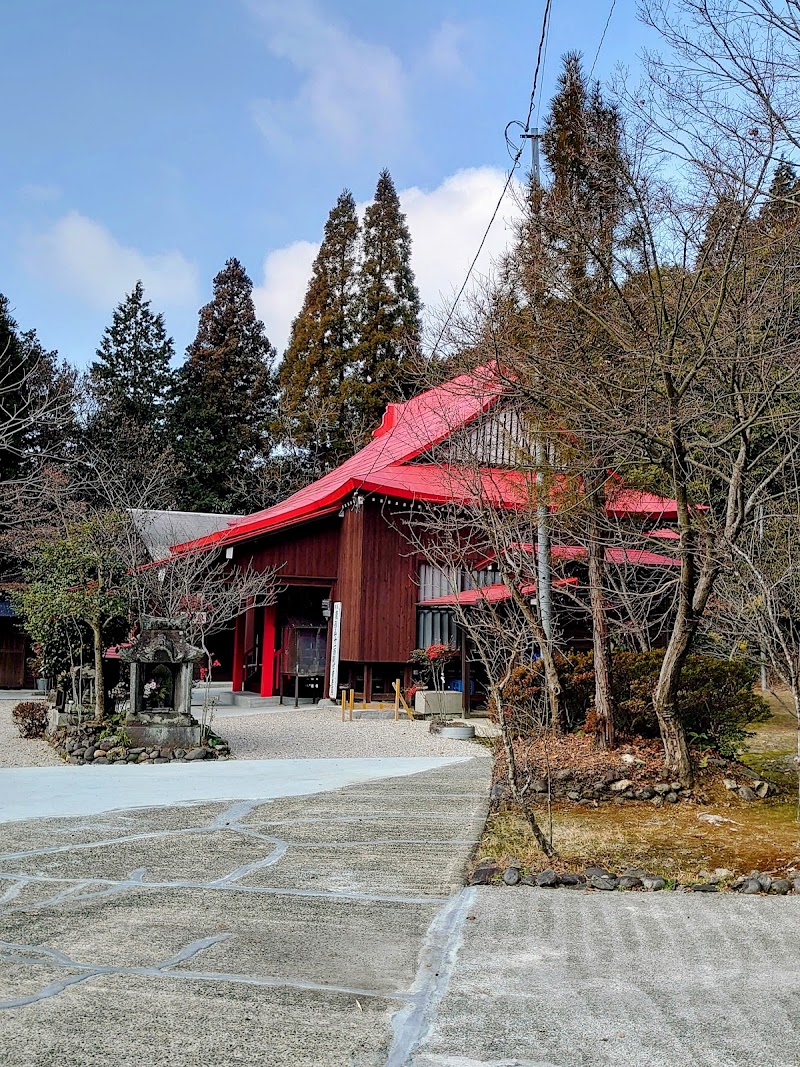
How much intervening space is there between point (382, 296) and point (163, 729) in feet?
79.1

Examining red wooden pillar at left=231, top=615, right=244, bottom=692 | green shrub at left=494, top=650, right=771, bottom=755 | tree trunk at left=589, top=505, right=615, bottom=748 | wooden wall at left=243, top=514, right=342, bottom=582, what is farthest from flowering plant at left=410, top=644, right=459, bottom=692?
tree trunk at left=589, top=505, right=615, bottom=748

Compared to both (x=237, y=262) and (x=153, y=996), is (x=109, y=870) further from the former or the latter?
(x=237, y=262)

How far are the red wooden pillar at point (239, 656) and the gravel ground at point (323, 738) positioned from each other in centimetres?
393

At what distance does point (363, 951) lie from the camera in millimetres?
3912

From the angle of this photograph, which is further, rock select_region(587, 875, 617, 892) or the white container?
the white container

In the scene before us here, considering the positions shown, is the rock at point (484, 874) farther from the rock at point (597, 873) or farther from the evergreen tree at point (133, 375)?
the evergreen tree at point (133, 375)

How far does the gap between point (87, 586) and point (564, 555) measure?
619 centimetres

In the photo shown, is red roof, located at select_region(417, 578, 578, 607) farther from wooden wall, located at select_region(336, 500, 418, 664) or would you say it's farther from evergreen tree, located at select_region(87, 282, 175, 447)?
evergreen tree, located at select_region(87, 282, 175, 447)

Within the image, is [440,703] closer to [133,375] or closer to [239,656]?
[239,656]

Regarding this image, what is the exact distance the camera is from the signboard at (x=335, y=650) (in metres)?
16.5

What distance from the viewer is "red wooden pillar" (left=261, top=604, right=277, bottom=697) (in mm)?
18031

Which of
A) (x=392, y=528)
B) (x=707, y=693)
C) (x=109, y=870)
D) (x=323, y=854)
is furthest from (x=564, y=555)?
(x=109, y=870)

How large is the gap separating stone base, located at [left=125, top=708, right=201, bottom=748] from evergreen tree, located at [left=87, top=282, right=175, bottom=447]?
21913 millimetres

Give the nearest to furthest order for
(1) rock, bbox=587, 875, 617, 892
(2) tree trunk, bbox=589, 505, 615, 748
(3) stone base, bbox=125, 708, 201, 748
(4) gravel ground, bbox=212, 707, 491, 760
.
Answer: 1. (1) rock, bbox=587, 875, 617, 892
2. (2) tree trunk, bbox=589, 505, 615, 748
3. (3) stone base, bbox=125, 708, 201, 748
4. (4) gravel ground, bbox=212, 707, 491, 760
